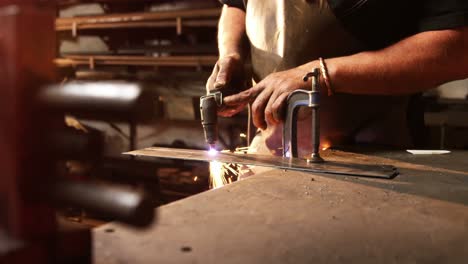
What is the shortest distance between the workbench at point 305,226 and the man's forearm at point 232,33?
1082 mm

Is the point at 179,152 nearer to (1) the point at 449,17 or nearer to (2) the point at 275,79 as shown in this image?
(2) the point at 275,79

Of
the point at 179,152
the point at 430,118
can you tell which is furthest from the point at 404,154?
the point at 430,118

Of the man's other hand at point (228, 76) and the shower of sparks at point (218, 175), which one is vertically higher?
the man's other hand at point (228, 76)

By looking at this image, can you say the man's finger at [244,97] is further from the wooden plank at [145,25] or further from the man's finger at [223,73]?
the wooden plank at [145,25]

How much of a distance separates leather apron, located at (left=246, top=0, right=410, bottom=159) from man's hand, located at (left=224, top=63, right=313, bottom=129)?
22cm

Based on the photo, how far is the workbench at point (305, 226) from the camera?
668 millimetres

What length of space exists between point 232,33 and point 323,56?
592mm

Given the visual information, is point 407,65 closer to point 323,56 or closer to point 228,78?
point 323,56

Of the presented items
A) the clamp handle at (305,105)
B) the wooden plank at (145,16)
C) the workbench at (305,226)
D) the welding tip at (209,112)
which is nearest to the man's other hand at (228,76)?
the welding tip at (209,112)

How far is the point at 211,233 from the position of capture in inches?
29.2

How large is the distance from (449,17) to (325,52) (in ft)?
1.49

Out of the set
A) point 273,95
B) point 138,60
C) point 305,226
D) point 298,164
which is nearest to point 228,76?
point 273,95

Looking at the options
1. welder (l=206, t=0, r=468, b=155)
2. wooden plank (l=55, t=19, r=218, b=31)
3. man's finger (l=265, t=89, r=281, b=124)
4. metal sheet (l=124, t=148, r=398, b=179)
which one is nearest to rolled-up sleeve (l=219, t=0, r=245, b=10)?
welder (l=206, t=0, r=468, b=155)

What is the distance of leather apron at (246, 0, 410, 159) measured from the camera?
179 centimetres
